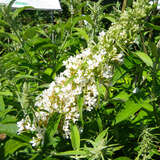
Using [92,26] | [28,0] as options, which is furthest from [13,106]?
[28,0]

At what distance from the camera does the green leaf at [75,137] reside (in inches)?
60.2

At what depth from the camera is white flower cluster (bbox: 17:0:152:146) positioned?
5.24 feet

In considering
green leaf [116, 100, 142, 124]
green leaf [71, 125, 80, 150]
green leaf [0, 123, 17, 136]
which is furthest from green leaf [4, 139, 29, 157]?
green leaf [116, 100, 142, 124]

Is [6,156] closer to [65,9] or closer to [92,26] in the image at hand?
[92,26]

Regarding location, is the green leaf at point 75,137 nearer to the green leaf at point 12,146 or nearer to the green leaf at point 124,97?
the green leaf at point 12,146

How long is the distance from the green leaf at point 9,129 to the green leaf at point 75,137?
1.39 feet

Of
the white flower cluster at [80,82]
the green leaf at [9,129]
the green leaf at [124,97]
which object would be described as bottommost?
the green leaf at [9,129]

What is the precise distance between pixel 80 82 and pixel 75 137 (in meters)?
0.38

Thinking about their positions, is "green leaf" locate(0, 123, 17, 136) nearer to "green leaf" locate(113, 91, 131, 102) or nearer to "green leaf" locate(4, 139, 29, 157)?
"green leaf" locate(4, 139, 29, 157)

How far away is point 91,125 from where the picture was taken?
186cm

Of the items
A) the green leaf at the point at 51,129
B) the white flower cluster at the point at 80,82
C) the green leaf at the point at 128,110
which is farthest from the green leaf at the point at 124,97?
the green leaf at the point at 51,129

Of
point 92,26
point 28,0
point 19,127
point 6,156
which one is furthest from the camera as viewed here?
point 28,0

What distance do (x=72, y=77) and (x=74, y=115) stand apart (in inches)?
10.5

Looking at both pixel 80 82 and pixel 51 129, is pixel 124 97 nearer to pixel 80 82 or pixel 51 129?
pixel 80 82
